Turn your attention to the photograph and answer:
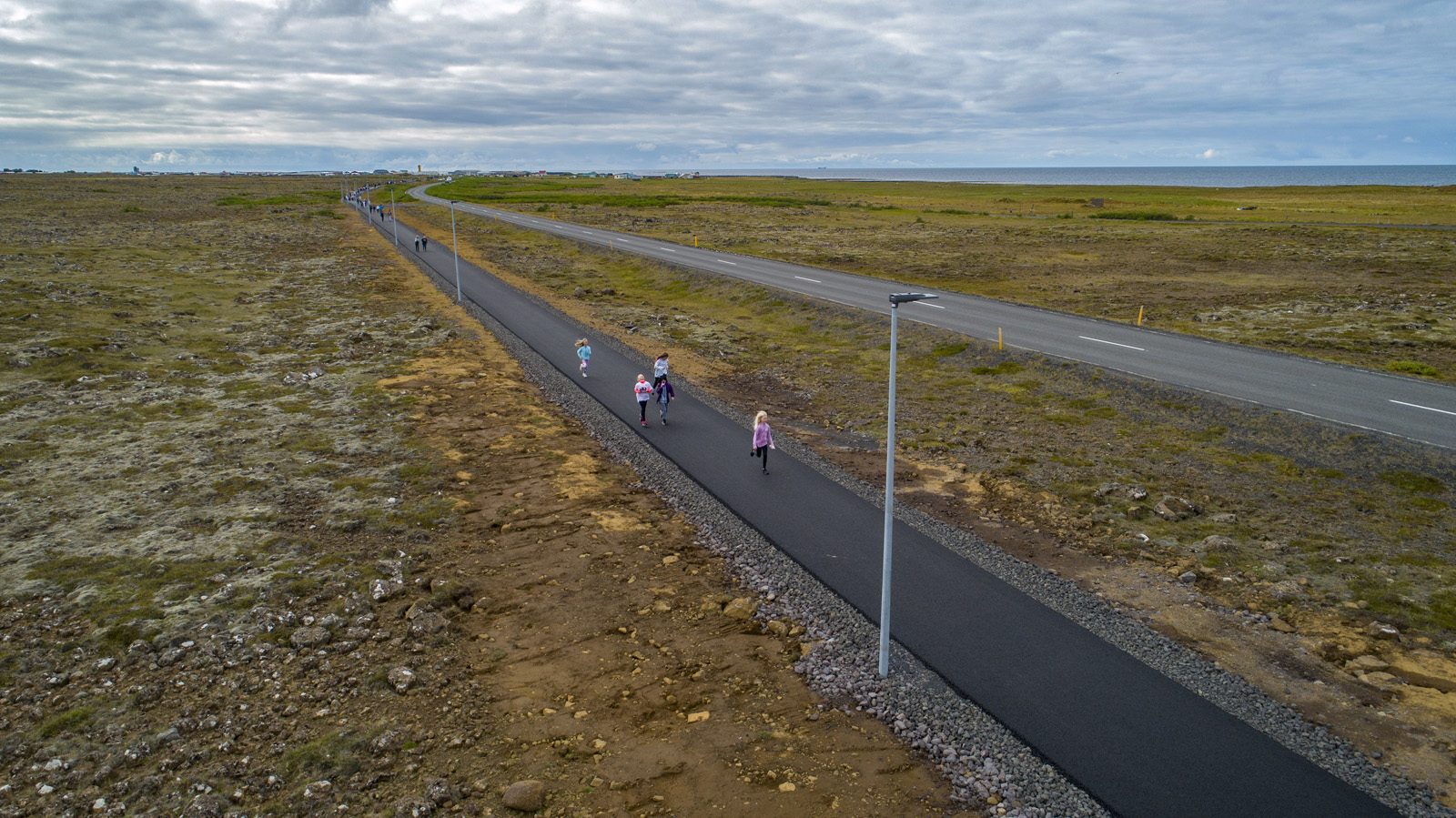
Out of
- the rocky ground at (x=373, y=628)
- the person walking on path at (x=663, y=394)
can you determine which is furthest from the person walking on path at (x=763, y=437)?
the person walking on path at (x=663, y=394)

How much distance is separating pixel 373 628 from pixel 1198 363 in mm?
28357

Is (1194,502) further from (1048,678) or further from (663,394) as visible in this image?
(663,394)

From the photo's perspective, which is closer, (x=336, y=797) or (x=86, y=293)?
(x=336, y=797)

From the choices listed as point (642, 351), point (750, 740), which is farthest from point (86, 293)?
point (750, 740)

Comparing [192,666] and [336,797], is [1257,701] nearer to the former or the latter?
[336,797]

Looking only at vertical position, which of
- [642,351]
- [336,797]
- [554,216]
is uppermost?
[554,216]

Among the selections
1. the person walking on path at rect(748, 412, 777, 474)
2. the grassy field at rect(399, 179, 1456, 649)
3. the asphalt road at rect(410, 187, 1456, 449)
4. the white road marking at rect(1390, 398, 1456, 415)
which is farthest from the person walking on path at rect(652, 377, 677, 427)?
the white road marking at rect(1390, 398, 1456, 415)

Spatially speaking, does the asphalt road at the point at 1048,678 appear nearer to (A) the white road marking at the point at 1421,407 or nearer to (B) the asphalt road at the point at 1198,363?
(B) the asphalt road at the point at 1198,363

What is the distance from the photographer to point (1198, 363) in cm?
2678

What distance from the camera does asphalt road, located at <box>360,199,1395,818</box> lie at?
8945 millimetres

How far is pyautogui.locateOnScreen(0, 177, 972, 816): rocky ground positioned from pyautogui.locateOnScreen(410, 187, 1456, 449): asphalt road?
19067mm

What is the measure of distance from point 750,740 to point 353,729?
18.2ft

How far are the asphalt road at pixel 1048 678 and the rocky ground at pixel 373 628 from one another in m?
1.81

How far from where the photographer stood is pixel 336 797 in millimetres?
8828
